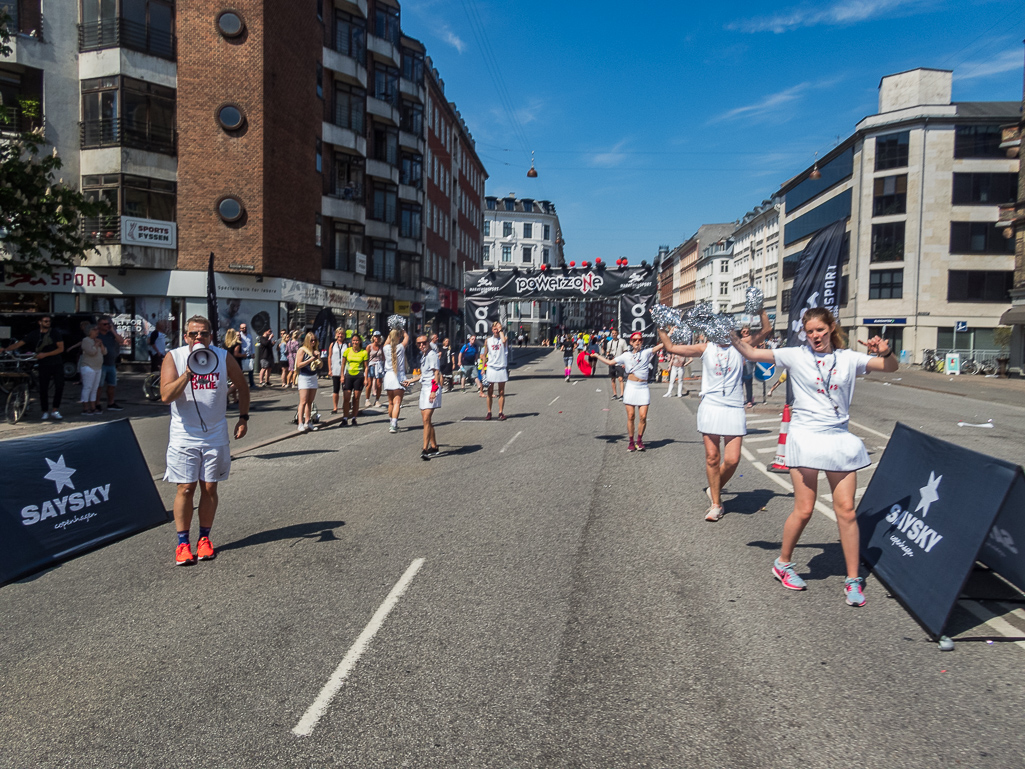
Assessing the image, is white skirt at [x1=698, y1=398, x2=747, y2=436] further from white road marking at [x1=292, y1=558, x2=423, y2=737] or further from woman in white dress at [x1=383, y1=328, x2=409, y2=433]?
woman in white dress at [x1=383, y1=328, x2=409, y2=433]

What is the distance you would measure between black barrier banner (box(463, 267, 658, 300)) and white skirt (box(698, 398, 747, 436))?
70.6 ft

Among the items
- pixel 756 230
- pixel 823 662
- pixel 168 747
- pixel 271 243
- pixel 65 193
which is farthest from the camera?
pixel 756 230

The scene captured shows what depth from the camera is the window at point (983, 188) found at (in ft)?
157

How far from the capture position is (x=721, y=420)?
23.5 feet

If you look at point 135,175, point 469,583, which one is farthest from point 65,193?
point 469,583

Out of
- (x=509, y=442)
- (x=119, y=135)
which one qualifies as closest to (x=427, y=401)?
(x=509, y=442)

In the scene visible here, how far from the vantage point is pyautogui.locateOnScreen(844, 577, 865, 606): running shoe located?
4668 mm

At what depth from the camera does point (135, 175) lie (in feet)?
87.5

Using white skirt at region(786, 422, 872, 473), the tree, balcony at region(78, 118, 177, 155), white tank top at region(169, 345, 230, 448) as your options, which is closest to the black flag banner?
white skirt at region(786, 422, 872, 473)

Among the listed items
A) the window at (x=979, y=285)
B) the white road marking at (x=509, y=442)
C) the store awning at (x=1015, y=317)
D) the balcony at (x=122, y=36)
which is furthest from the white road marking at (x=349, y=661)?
the window at (x=979, y=285)

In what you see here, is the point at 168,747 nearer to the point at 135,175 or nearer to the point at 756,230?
the point at 135,175

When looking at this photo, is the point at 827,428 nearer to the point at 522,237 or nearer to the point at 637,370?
the point at 637,370

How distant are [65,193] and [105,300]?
1245cm

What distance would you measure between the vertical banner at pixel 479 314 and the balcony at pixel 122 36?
14.7 m
